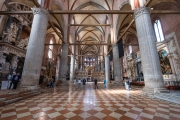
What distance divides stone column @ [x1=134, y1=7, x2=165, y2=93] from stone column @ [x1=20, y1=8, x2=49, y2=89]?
806cm

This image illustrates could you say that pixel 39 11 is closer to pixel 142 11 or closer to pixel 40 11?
pixel 40 11

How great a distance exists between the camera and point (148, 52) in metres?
5.77

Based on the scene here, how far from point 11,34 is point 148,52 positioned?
14930mm

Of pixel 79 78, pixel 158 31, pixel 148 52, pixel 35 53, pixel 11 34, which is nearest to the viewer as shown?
pixel 148 52

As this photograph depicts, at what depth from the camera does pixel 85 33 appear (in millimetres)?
29203

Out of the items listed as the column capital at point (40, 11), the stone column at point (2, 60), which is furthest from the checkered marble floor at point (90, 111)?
the stone column at point (2, 60)

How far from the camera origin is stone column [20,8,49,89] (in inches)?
213

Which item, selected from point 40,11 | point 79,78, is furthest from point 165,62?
point 40,11

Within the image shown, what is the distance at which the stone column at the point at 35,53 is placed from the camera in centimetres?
540

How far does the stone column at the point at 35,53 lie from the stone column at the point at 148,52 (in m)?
8.06

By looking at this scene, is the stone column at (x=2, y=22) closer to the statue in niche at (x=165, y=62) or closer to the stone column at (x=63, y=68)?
the stone column at (x=63, y=68)

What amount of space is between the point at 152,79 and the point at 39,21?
9678 mm

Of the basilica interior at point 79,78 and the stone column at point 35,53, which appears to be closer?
the basilica interior at point 79,78

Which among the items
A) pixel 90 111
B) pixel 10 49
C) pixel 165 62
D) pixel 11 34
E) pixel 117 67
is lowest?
pixel 90 111
